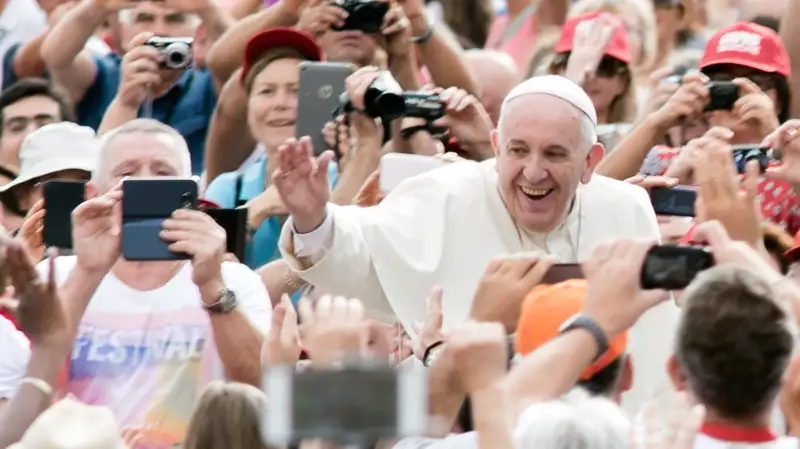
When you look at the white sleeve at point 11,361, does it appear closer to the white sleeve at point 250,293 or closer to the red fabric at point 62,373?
the red fabric at point 62,373

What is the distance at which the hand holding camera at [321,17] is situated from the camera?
8.40 m

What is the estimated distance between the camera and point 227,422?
5.06m

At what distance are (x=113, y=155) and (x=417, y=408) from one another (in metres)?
3.52

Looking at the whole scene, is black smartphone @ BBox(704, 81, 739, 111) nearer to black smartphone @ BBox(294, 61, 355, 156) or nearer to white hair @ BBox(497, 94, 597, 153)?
white hair @ BBox(497, 94, 597, 153)

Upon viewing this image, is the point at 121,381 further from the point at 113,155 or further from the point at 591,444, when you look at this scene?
the point at 591,444

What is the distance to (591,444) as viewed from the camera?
166 inches

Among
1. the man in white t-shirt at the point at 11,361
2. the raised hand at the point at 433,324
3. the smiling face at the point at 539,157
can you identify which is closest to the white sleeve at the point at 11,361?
the man in white t-shirt at the point at 11,361

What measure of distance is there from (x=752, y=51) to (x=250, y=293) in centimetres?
245

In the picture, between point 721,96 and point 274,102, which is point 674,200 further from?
point 274,102

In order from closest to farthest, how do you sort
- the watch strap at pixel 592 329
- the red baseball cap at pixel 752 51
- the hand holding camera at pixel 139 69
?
the watch strap at pixel 592 329 < the red baseball cap at pixel 752 51 < the hand holding camera at pixel 139 69

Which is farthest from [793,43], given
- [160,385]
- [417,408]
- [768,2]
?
[417,408]

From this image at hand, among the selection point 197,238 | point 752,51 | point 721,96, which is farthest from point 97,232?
point 752,51

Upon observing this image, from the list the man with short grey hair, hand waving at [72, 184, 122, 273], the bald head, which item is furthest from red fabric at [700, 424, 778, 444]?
the man with short grey hair

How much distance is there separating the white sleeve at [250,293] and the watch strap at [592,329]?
6.06 feet
